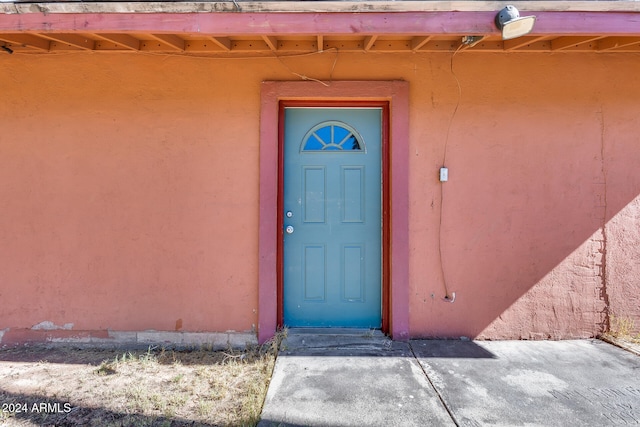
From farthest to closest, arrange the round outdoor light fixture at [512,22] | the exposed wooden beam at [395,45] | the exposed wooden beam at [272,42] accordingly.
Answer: the exposed wooden beam at [395,45], the exposed wooden beam at [272,42], the round outdoor light fixture at [512,22]

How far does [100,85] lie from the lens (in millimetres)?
4086

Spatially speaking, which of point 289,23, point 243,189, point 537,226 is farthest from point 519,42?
point 243,189

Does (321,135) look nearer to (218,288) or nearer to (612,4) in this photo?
(218,288)

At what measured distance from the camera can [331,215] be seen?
13.9 ft

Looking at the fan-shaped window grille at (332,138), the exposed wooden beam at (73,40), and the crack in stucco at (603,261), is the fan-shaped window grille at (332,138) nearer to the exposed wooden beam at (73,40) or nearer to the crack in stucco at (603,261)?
the exposed wooden beam at (73,40)

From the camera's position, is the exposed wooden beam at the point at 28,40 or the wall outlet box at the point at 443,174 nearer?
the exposed wooden beam at the point at 28,40

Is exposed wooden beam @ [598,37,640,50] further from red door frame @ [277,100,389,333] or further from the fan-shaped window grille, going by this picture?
the fan-shaped window grille

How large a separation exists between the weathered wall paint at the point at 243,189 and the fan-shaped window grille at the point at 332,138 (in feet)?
1.77

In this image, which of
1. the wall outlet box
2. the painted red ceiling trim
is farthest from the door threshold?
the painted red ceiling trim

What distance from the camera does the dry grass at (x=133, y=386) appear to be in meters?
2.83

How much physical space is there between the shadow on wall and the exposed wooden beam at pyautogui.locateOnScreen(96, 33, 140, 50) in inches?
134

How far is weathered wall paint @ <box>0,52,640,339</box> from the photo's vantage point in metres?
4.07

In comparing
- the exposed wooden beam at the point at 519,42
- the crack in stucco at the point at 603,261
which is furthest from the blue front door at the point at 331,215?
the crack in stucco at the point at 603,261

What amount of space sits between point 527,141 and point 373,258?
2031mm
